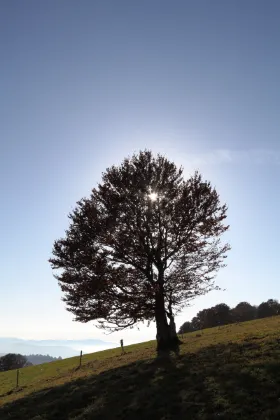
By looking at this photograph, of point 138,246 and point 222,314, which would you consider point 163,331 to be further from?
point 222,314

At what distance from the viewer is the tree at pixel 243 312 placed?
10588cm

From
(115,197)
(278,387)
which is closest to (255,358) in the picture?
(278,387)

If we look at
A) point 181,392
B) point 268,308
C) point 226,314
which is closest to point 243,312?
point 226,314

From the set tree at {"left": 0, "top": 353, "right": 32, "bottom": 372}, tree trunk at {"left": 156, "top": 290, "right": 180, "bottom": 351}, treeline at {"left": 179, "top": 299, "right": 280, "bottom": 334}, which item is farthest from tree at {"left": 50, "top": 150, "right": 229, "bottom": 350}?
tree at {"left": 0, "top": 353, "right": 32, "bottom": 372}

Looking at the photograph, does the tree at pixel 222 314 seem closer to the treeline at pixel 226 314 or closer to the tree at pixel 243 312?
the treeline at pixel 226 314

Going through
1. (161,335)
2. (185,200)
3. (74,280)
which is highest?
(185,200)

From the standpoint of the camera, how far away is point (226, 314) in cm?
10425

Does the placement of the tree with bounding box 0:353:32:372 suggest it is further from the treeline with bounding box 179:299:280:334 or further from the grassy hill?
the grassy hill

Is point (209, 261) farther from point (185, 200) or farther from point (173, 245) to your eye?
point (185, 200)

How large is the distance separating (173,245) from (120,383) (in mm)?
12432

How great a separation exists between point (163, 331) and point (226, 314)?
84422 mm

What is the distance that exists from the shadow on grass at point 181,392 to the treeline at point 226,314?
281 ft

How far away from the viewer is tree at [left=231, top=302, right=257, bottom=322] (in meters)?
106

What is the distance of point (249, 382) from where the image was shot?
1316 centimetres
